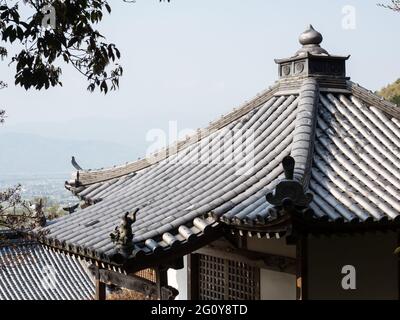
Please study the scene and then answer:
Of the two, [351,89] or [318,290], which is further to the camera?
[351,89]

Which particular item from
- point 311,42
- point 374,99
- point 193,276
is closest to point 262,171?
point 374,99

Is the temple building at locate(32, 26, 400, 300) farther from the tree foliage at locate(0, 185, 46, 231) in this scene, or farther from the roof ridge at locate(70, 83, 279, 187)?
the tree foliage at locate(0, 185, 46, 231)

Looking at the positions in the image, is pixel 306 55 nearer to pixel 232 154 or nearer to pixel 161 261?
pixel 232 154

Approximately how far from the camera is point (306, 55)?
10.9 metres

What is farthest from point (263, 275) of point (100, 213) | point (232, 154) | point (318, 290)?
point (100, 213)

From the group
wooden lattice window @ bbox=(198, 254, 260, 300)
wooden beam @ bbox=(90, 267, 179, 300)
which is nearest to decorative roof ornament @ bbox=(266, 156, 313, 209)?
wooden beam @ bbox=(90, 267, 179, 300)

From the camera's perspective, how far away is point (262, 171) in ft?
30.2

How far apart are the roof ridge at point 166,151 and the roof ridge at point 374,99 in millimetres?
1410

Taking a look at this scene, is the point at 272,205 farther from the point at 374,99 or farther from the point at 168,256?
the point at 374,99

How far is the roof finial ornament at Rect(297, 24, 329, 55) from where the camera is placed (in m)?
11.1

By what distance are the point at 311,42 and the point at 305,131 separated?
8.28ft
